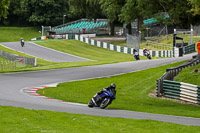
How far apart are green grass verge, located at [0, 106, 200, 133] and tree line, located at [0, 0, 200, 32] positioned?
476 inches

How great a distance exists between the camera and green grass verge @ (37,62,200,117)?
18.9 meters

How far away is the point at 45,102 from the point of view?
20188 mm

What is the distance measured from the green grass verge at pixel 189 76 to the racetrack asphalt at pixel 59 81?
715 cm

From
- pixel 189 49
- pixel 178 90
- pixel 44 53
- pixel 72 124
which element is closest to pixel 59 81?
pixel 178 90

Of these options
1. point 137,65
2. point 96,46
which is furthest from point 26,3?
point 137,65

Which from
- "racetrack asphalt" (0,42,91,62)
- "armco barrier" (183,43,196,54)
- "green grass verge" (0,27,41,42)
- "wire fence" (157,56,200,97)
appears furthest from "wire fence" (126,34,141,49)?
"green grass verge" (0,27,41,42)

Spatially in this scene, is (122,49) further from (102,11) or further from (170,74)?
(170,74)

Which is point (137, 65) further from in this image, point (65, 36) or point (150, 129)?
point (65, 36)

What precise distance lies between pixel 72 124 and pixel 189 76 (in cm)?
1332

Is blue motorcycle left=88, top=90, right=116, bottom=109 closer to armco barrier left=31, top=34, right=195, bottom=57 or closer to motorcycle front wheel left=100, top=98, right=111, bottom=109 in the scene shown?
motorcycle front wheel left=100, top=98, right=111, bottom=109

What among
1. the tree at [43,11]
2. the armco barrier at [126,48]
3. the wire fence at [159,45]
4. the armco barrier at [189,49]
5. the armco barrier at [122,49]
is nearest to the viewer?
the armco barrier at [126,48]

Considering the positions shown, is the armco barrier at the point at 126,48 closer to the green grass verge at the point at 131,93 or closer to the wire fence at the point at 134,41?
the wire fence at the point at 134,41

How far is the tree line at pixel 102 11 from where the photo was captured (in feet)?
112

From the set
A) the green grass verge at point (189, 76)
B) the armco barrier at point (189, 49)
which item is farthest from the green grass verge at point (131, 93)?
the armco barrier at point (189, 49)
